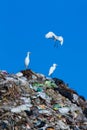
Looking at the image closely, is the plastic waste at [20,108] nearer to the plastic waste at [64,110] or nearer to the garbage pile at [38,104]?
the garbage pile at [38,104]

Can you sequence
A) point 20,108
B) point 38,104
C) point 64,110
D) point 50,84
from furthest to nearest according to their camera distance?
point 50,84
point 64,110
point 38,104
point 20,108

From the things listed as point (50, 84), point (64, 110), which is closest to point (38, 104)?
point (64, 110)

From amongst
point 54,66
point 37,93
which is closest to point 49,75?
point 54,66

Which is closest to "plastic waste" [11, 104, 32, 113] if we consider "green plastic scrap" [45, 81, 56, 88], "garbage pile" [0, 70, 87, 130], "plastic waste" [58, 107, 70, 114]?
"garbage pile" [0, 70, 87, 130]

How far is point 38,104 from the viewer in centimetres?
2750

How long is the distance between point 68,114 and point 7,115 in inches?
111

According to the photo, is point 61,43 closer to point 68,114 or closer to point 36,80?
point 36,80

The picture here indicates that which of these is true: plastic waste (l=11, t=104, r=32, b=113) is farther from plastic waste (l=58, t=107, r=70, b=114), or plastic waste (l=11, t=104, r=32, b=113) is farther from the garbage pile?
plastic waste (l=58, t=107, r=70, b=114)

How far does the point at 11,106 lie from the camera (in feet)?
87.2

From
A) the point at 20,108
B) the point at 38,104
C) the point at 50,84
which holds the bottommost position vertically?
the point at 20,108

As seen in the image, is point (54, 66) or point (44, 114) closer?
point (44, 114)

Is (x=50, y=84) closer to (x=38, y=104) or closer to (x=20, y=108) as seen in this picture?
(x=38, y=104)

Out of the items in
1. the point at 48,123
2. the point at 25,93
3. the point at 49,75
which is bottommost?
the point at 48,123

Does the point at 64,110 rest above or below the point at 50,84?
below
